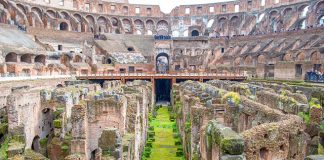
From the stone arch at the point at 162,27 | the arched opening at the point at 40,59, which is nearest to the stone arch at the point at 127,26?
the stone arch at the point at 162,27

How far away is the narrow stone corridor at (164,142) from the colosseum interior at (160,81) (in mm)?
73

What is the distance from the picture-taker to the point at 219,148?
21.3 feet

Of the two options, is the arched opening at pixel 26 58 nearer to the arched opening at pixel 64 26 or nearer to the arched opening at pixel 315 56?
the arched opening at pixel 64 26

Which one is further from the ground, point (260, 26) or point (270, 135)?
point (260, 26)

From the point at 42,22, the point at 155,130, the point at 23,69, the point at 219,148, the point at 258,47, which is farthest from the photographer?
the point at 42,22

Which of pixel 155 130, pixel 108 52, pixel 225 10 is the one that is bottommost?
pixel 155 130

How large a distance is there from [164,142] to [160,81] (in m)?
29.5

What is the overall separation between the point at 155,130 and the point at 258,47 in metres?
37.9

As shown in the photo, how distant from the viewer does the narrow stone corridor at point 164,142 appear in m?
17.4

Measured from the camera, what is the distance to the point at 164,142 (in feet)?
66.5

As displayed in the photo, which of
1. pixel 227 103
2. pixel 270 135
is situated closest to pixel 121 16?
pixel 227 103

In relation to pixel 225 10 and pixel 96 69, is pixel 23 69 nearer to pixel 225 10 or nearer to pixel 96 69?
pixel 96 69

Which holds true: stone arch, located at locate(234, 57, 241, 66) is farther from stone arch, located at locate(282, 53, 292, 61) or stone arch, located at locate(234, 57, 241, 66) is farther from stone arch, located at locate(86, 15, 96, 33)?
stone arch, located at locate(86, 15, 96, 33)

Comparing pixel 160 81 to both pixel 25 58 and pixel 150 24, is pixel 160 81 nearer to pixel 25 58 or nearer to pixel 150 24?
pixel 25 58
